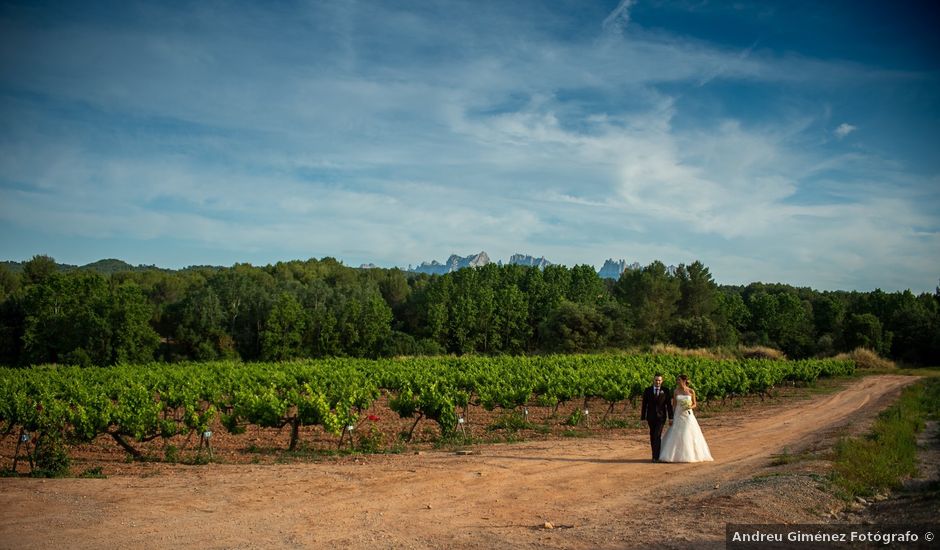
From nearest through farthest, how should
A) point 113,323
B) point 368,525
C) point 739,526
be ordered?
1. point 739,526
2. point 368,525
3. point 113,323

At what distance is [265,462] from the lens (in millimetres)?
13641

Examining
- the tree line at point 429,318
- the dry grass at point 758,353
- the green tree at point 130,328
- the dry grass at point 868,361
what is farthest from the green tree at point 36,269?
the dry grass at point 868,361

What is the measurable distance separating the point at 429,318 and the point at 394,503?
195 feet

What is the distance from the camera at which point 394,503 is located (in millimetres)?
9562

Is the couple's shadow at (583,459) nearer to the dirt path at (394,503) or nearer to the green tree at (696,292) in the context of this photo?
the dirt path at (394,503)

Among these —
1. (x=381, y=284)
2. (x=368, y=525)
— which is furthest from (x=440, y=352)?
(x=368, y=525)

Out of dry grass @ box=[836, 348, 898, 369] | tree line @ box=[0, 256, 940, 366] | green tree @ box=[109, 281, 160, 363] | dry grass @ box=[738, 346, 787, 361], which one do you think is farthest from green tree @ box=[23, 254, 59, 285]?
dry grass @ box=[836, 348, 898, 369]

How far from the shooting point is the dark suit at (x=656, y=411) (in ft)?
41.7

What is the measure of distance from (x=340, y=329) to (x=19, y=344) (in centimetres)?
3058

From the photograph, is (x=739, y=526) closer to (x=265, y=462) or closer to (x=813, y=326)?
(x=265, y=462)

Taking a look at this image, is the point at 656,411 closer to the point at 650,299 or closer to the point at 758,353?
the point at 758,353

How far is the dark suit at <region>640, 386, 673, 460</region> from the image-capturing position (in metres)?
12.7

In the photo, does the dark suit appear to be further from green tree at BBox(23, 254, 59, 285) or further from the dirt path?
green tree at BBox(23, 254, 59, 285)

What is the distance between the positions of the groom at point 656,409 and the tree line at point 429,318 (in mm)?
43970
